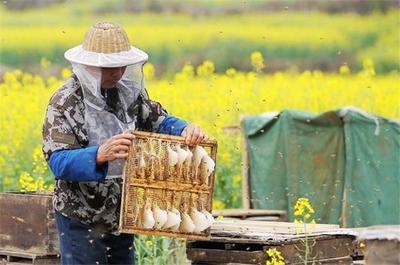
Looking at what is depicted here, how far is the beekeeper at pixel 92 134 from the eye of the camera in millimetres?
8023

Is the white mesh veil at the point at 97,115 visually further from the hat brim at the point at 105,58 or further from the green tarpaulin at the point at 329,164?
the green tarpaulin at the point at 329,164

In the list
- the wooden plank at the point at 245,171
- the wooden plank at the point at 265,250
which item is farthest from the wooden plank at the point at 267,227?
the wooden plank at the point at 245,171

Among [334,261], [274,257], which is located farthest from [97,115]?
[334,261]

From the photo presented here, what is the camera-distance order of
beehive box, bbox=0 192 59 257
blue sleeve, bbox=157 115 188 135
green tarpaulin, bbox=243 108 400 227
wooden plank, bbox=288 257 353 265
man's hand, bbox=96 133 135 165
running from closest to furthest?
man's hand, bbox=96 133 135 165, blue sleeve, bbox=157 115 188 135, wooden plank, bbox=288 257 353 265, beehive box, bbox=0 192 59 257, green tarpaulin, bbox=243 108 400 227

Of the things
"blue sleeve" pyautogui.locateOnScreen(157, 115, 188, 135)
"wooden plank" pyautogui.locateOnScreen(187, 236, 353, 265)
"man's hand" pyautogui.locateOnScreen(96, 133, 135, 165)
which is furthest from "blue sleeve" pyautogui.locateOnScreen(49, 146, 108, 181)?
"wooden plank" pyautogui.locateOnScreen(187, 236, 353, 265)

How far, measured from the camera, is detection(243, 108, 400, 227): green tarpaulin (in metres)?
12.6

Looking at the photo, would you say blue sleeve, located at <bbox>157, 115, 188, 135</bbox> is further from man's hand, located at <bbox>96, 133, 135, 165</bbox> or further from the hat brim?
man's hand, located at <bbox>96, 133, 135, 165</bbox>

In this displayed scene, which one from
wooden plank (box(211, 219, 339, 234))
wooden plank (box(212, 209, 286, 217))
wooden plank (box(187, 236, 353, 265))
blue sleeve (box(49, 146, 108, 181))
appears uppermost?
wooden plank (box(212, 209, 286, 217))

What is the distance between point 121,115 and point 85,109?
0.22 metres

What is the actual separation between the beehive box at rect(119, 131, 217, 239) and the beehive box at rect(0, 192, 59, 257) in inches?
65.6

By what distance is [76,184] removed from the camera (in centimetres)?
808

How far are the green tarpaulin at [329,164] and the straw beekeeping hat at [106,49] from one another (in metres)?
4.63

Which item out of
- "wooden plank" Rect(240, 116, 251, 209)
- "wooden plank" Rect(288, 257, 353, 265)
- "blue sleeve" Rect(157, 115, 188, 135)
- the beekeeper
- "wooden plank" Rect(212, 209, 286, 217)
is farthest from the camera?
"wooden plank" Rect(240, 116, 251, 209)

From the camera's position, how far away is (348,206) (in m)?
12.6
